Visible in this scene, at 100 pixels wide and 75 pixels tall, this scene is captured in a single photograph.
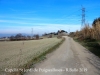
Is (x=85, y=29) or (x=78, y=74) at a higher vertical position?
(x=85, y=29)

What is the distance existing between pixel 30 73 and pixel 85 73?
276 centimetres

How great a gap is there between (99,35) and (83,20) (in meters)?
14.1

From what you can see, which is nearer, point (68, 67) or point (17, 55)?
point (68, 67)

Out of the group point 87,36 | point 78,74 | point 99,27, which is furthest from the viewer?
point 87,36

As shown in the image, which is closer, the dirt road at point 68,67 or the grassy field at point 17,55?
the dirt road at point 68,67

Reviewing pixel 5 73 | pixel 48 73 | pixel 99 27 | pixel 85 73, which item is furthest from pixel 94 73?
pixel 99 27

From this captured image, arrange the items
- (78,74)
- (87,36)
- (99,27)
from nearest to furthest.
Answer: (78,74) → (99,27) → (87,36)

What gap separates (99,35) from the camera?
3872 cm

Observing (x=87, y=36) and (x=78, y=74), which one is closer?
(x=78, y=74)

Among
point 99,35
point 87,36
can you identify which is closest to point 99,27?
point 99,35

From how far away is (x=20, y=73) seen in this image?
348 inches

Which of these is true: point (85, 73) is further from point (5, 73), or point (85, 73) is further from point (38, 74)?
point (5, 73)

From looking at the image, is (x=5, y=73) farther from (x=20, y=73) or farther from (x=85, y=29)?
(x=85, y=29)

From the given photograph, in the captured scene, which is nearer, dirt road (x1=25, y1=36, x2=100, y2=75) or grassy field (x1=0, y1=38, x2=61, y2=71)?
dirt road (x1=25, y1=36, x2=100, y2=75)
